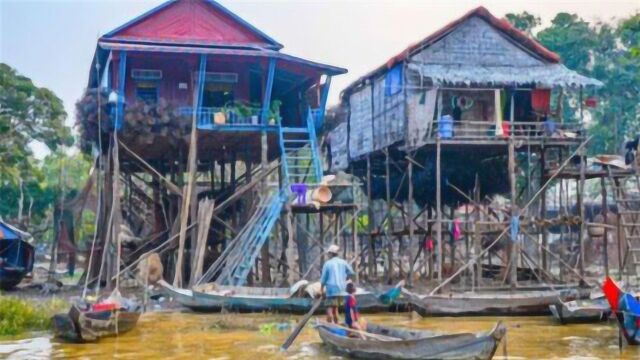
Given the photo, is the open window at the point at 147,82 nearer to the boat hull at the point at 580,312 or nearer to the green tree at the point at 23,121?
the green tree at the point at 23,121

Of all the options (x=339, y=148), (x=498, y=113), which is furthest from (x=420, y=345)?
(x=339, y=148)

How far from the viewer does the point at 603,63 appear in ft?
109

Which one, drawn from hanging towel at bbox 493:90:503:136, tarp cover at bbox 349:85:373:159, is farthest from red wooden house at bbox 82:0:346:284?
hanging towel at bbox 493:90:503:136

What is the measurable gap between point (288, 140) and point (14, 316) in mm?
8102

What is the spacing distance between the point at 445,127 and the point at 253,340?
8366 millimetres

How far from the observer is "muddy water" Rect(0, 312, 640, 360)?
1288 cm

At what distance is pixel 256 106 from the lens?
21812mm

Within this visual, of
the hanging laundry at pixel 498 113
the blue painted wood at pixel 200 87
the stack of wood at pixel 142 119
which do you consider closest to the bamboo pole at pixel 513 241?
the hanging laundry at pixel 498 113

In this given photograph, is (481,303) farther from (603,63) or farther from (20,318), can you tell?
(603,63)

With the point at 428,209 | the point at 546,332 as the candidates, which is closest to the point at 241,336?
the point at 546,332

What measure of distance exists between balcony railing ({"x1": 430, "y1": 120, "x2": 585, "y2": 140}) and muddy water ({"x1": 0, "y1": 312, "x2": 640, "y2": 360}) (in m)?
4.92

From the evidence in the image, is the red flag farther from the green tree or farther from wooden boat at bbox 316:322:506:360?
the green tree

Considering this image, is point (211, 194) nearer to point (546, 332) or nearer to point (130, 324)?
point (130, 324)

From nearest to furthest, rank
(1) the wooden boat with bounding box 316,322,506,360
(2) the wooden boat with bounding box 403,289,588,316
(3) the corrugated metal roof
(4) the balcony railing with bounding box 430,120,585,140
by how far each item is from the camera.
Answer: (1) the wooden boat with bounding box 316,322,506,360 < (2) the wooden boat with bounding box 403,289,588,316 < (3) the corrugated metal roof < (4) the balcony railing with bounding box 430,120,585,140
